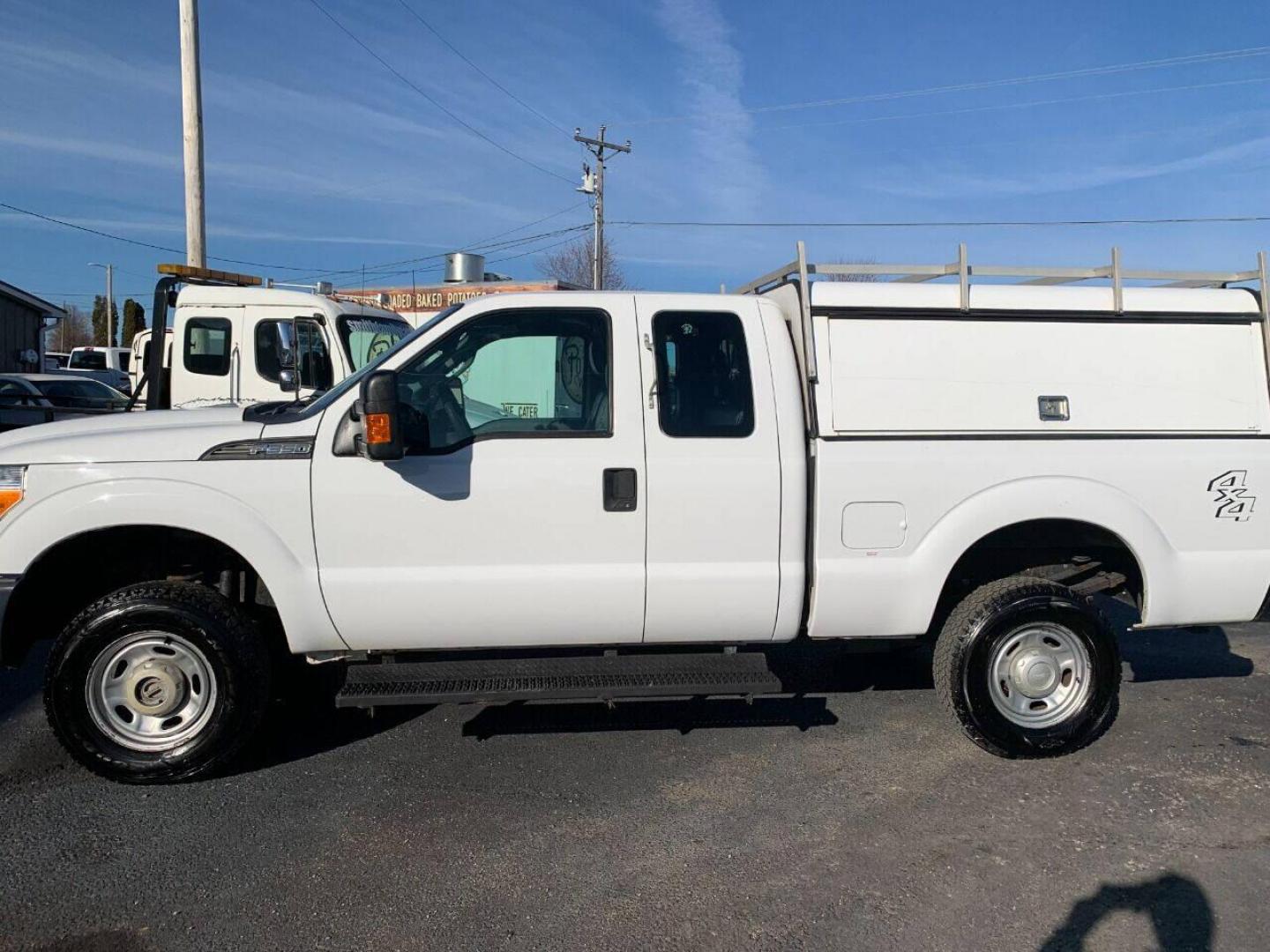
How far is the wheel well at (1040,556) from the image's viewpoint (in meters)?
4.55

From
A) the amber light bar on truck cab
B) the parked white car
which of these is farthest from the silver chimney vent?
the parked white car

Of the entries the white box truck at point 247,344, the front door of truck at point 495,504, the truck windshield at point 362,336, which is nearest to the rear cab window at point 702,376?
the front door of truck at point 495,504

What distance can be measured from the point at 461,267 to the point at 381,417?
40.2 feet

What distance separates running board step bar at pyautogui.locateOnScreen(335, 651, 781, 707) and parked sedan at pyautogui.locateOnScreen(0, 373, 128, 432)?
214 inches

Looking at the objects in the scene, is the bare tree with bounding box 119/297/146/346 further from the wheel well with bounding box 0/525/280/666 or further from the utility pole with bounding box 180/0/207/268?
the wheel well with bounding box 0/525/280/666

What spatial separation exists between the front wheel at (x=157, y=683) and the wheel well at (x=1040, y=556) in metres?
Result: 3.17

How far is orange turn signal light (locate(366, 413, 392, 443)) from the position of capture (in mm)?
3801

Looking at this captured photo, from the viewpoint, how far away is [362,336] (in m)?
9.22

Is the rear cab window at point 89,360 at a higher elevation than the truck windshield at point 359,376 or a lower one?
higher

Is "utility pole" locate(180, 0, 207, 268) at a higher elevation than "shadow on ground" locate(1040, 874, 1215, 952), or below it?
higher

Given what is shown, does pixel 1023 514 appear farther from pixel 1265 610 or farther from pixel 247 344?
pixel 247 344

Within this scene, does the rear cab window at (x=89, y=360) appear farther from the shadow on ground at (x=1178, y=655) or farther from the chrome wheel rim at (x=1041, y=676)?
the chrome wheel rim at (x=1041, y=676)

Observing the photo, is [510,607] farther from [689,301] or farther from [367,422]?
[689,301]

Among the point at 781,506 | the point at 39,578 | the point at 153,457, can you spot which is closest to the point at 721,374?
the point at 781,506
